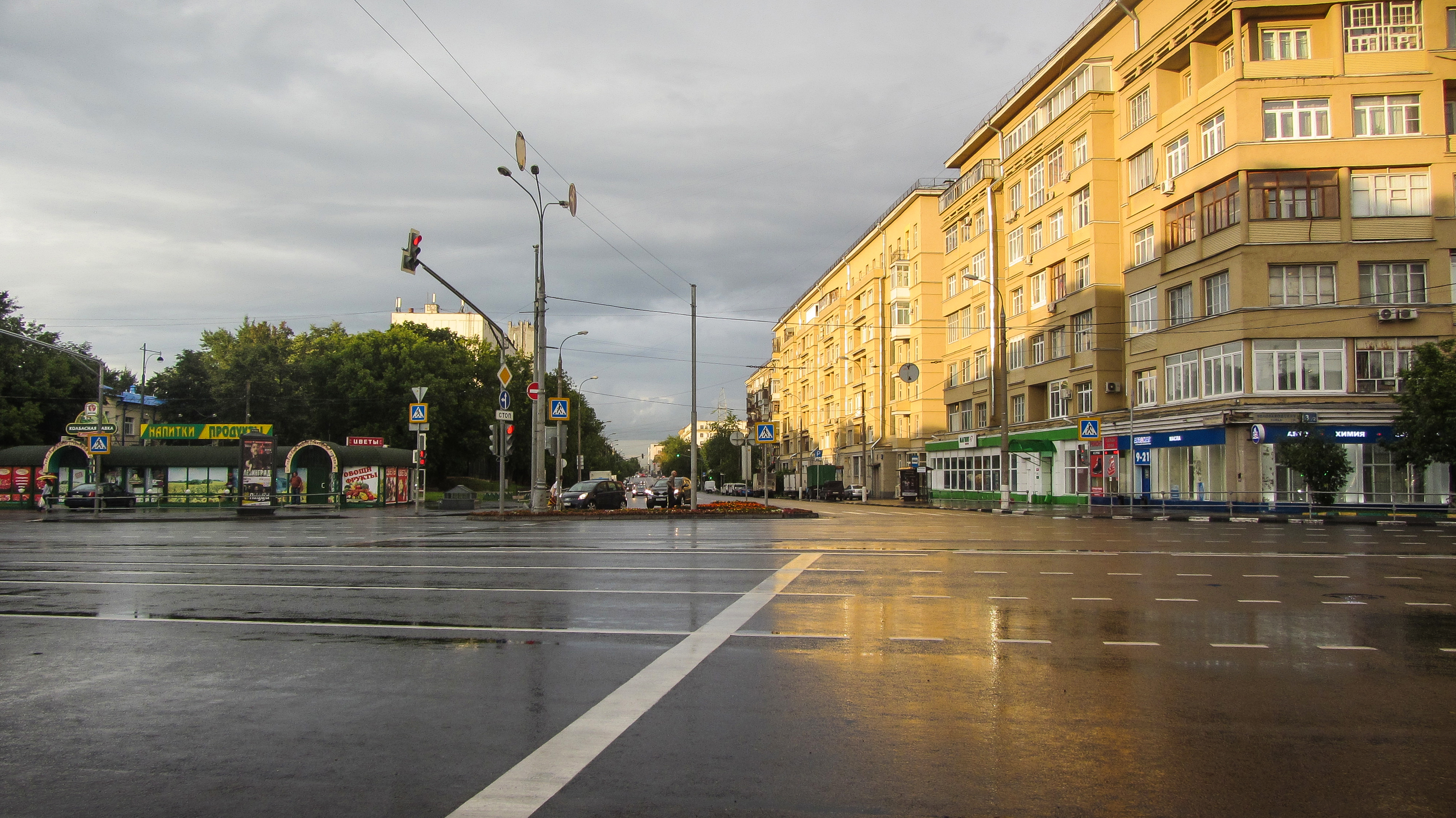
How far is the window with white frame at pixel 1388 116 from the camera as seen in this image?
35469 mm

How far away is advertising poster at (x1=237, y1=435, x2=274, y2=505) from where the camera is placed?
38.7 meters

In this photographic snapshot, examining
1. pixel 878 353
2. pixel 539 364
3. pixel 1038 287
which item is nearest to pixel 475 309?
pixel 539 364

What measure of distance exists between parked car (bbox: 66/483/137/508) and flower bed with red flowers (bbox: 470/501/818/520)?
1853 centimetres

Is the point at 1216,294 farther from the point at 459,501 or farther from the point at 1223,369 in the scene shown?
the point at 459,501

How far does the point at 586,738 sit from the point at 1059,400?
48.9m

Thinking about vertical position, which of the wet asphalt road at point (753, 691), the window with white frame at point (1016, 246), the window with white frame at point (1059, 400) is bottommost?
the wet asphalt road at point (753, 691)

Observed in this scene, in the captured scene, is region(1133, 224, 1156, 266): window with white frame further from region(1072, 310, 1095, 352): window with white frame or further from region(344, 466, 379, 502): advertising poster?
region(344, 466, 379, 502): advertising poster

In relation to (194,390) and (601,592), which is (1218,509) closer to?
(601,592)

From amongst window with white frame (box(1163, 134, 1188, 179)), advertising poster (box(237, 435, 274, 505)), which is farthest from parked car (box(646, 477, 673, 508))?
window with white frame (box(1163, 134, 1188, 179))

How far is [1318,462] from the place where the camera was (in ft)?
108

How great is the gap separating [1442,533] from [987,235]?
36.6m

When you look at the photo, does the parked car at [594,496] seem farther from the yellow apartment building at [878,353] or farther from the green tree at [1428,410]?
the green tree at [1428,410]

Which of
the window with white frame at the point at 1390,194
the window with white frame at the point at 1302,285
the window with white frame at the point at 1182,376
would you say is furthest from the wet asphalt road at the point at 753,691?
the window with white frame at the point at 1390,194

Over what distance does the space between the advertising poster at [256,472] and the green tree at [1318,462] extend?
131ft
